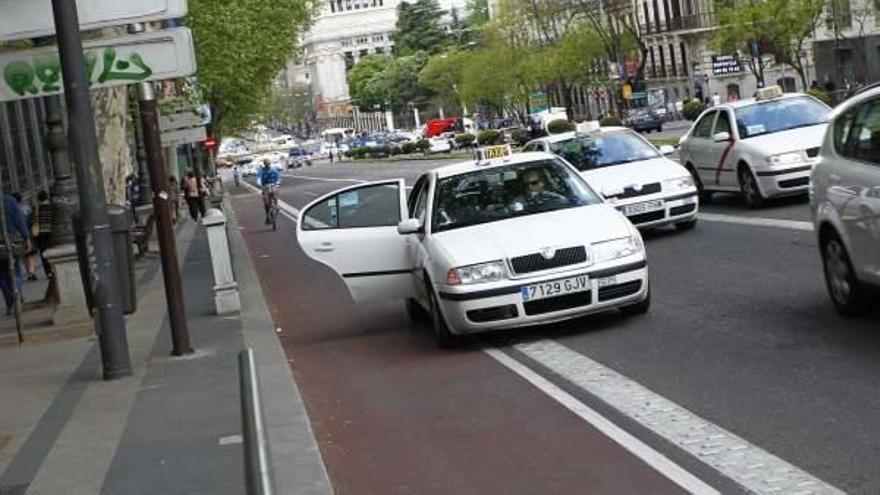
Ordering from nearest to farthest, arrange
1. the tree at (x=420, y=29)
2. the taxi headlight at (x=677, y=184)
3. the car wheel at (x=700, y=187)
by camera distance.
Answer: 1. the taxi headlight at (x=677, y=184)
2. the car wheel at (x=700, y=187)
3. the tree at (x=420, y=29)

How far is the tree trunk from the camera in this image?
20.5 m

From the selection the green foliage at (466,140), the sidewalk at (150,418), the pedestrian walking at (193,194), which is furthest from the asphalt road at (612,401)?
the green foliage at (466,140)

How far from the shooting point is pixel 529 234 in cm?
1159

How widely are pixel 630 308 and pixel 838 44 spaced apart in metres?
58.1

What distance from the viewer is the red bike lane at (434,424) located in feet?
24.0

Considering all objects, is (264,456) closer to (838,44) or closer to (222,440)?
(222,440)

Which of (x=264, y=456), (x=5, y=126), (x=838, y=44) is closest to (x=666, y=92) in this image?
(x=838, y=44)

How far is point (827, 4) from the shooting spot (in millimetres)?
61031

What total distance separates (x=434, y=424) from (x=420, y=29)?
141452 millimetres

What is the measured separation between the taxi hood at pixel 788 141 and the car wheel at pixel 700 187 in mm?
2124

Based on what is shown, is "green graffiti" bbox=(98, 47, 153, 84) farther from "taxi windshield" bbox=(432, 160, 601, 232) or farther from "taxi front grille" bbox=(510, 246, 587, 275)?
"taxi front grille" bbox=(510, 246, 587, 275)

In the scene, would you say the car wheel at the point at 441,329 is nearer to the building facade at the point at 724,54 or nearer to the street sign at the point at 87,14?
the street sign at the point at 87,14

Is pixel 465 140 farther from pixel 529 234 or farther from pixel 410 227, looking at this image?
pixel 529 234

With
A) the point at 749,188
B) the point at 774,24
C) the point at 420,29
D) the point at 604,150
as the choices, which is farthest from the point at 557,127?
the point at 420,29
